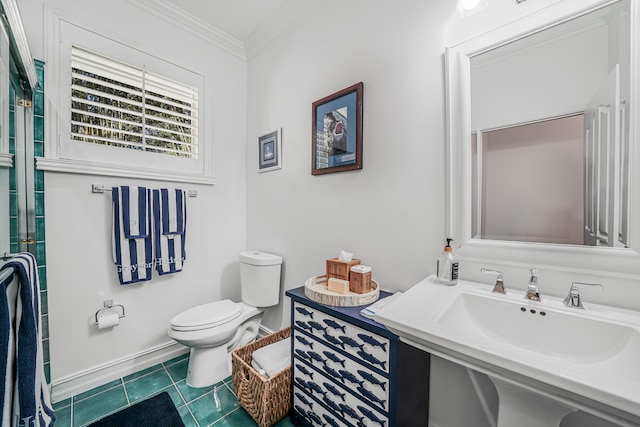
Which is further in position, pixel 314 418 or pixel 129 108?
pixel 129 108

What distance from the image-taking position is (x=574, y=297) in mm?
858

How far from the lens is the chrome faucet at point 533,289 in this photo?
91 centimetres

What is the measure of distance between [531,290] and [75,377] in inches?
97.2

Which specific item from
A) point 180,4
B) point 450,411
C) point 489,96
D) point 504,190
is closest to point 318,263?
point 450,411

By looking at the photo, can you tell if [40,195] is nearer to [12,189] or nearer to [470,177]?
[12,189]

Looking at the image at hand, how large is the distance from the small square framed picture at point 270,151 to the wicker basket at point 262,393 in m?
1.35

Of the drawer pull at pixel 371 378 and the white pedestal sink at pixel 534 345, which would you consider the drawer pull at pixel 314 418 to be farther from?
the white pedestal sink at pixel 534 345

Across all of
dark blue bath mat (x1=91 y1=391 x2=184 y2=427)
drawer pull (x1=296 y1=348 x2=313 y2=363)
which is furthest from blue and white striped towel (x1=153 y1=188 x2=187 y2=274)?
drawer pull (x1=296 y1=348 x2=313 y2=363)

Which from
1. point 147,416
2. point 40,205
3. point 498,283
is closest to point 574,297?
point 498,283

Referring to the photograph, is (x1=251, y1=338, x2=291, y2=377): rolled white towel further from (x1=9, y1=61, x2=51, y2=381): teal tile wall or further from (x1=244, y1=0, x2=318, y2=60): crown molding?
(x1=244, y1=0, x2=318, y2=60): crown molding

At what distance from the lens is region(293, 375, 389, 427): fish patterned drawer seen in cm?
106

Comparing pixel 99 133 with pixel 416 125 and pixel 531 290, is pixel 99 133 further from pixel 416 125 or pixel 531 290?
pixel 531 290

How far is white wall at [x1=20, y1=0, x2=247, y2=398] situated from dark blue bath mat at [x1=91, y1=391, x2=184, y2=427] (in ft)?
1.33

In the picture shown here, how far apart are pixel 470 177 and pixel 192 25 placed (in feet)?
7.50
